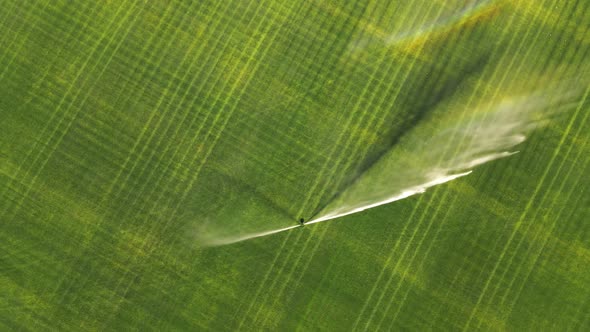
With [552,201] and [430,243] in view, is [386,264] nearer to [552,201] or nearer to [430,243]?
[430,243]

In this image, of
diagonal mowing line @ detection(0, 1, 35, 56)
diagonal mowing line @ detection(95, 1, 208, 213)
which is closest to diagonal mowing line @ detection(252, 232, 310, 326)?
diagonal mowing line @ detection(95, 1, 208, 213)

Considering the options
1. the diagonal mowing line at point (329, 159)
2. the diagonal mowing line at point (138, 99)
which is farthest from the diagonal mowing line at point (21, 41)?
the diagonal mowing line at point (329, 159)

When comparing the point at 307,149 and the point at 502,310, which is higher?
the point at 307,149

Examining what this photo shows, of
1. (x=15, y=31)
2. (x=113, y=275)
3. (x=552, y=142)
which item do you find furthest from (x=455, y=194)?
(x=15, y=31)

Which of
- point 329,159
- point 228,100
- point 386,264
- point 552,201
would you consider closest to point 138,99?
point 228,100

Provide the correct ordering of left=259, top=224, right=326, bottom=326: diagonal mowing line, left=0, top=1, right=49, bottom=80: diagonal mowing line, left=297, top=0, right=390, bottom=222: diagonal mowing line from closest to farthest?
left=259, top=224, right=326, bottom=326: diagonal mowing line < left=297, top=0, right=390, bottom=222: diagonal mowing line < left=0, top=1, right=49, bottom=80: diagonal mowing line

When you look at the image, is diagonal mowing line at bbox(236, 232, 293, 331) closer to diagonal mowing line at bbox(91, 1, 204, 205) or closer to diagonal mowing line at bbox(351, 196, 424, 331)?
diagonal mowing line at bbox(351, 196, 424, 331)

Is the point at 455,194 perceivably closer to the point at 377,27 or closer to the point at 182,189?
the point at 377,27

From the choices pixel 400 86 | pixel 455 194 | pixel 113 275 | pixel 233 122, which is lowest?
pixel 113 275
